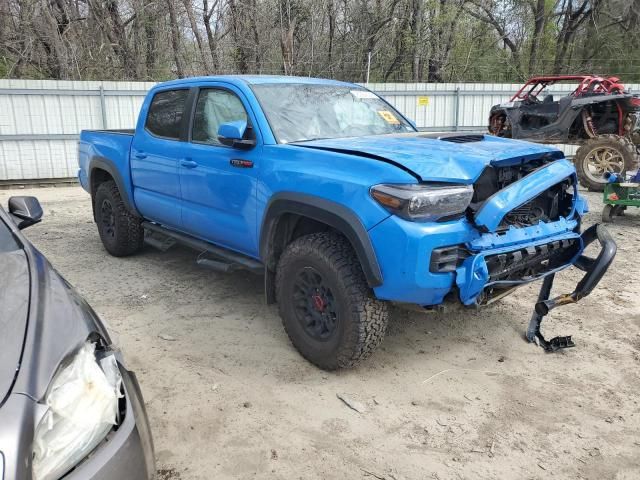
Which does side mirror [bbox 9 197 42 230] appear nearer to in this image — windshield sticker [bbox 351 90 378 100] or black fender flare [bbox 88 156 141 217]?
black fender flare [bbox 88 156 141 217]

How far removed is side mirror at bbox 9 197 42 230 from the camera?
124 inches

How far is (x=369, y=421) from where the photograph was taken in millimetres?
3082

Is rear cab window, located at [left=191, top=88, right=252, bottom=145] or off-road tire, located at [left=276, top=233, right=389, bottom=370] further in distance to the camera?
rear cab window, located at [left=191, top=88, right=252, bottom=145]

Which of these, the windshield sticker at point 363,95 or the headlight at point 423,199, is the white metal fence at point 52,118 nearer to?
the windshield sticker at point 363,95

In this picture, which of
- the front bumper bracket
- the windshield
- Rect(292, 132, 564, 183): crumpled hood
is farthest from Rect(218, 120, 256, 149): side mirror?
the front bumper bracket

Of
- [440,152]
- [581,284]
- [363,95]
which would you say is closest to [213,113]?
[363,95]

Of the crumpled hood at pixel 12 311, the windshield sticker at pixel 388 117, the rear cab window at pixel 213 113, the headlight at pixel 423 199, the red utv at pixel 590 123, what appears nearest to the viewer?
the crumpled hood at pixel 12 311

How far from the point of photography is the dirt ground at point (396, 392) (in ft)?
9.00

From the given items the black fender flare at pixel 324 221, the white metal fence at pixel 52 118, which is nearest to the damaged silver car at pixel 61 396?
the black fender flare at pixel 324 221

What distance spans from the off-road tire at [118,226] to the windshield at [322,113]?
2.47 m

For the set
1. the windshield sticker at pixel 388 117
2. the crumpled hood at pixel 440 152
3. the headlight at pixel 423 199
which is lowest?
the headlight at pixel 423 199

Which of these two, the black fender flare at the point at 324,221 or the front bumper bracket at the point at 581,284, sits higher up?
the black fender flare at the point at 324,221

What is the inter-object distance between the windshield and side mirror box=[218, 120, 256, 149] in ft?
0.67

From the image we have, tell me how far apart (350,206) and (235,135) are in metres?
1.10
